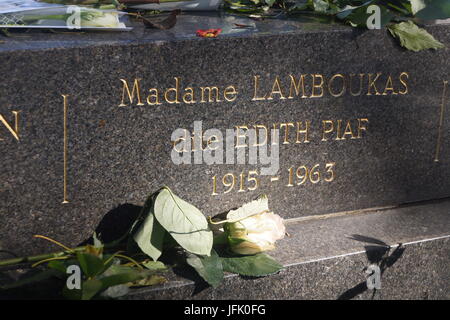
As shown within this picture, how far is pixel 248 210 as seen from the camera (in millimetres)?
3213

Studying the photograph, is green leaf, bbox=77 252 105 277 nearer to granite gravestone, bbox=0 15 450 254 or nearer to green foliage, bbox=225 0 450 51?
granite gravestone, bbox=0 15 450 254

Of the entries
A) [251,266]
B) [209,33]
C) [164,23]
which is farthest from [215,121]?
[251,266]

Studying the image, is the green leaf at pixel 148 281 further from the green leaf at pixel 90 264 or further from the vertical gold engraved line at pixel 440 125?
the vertical gold engraved line at pixel 440 125

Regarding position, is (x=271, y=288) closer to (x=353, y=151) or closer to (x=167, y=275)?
(x=167, y=275)

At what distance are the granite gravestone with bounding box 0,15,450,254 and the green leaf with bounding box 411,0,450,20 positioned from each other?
11 centimetres

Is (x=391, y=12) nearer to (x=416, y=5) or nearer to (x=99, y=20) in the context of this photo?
(x=416, y=5)

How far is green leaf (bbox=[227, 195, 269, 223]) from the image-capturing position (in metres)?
3.19

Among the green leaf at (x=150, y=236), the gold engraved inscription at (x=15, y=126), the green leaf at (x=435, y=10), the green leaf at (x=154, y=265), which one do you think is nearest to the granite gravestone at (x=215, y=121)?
the gold engraved inscription at (x=15, y=126)

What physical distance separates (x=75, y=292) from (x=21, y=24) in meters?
1.17

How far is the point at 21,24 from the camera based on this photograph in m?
3.23

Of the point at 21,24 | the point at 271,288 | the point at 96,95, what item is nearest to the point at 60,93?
the point at 96,95

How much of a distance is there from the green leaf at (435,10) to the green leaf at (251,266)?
137 centimetres

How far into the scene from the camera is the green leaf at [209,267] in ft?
9.71
